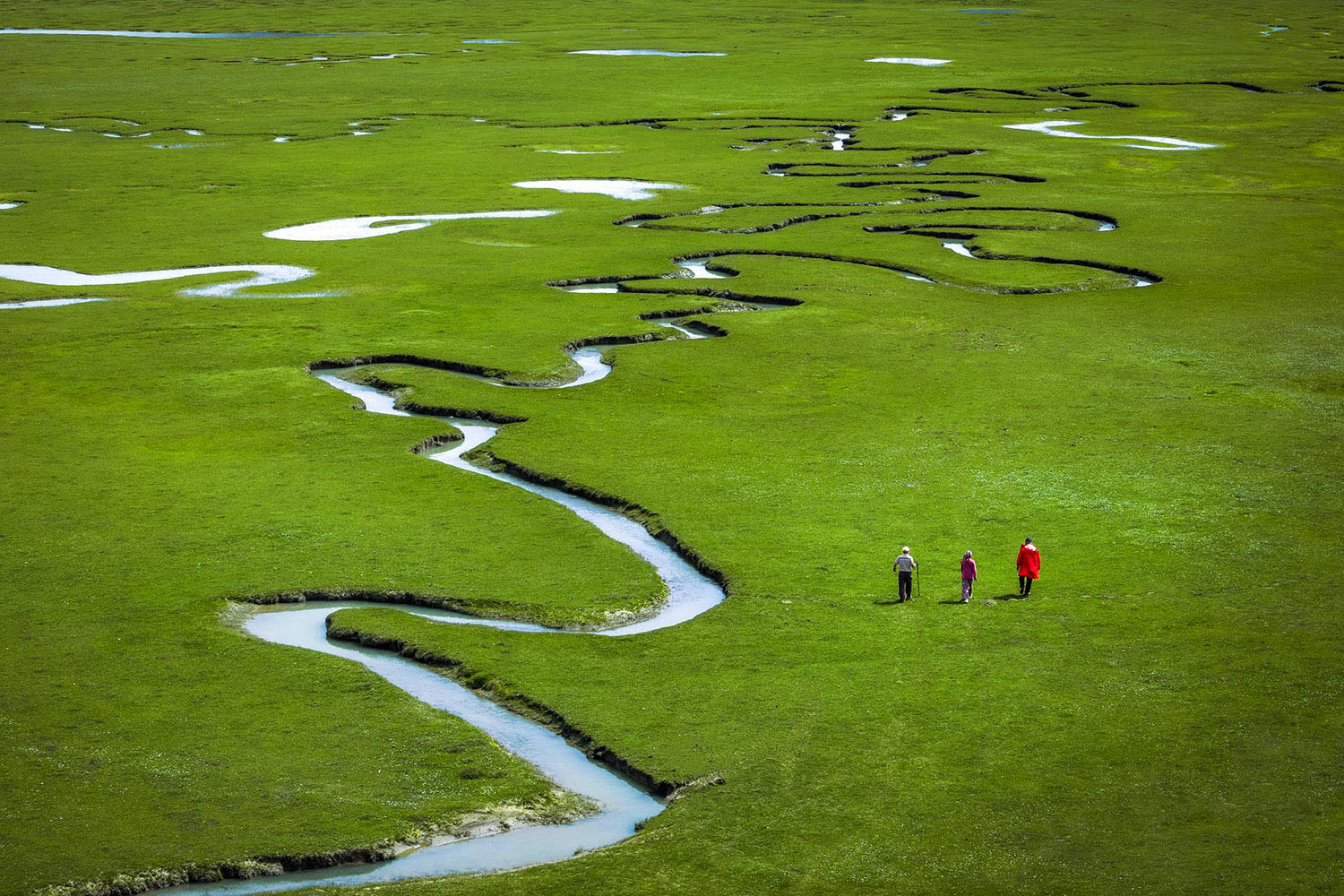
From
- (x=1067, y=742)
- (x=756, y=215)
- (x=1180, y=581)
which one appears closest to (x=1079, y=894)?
(x=1067, y=742)

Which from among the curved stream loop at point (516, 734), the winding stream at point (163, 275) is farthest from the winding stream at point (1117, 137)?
the curved stream loop at point (516, 734)

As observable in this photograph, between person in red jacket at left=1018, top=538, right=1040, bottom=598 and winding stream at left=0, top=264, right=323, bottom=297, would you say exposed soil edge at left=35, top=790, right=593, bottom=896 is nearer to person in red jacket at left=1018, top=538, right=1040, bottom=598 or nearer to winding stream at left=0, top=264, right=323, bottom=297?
person in red jacket at left=1018, top=538, right=1040, bottom=598

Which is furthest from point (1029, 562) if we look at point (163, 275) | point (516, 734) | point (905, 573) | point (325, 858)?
point (163, 275)

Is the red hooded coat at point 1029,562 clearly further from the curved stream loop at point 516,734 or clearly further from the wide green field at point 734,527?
the curved stream loop at point 516,734

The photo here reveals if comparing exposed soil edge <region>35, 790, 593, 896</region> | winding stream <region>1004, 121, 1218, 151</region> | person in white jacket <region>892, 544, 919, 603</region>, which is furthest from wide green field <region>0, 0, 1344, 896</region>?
winding stream <region>1004, 121, 1218, 151</region>

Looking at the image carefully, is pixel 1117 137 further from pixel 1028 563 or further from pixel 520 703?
pixel 520 703

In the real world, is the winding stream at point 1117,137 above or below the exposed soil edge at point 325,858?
above
